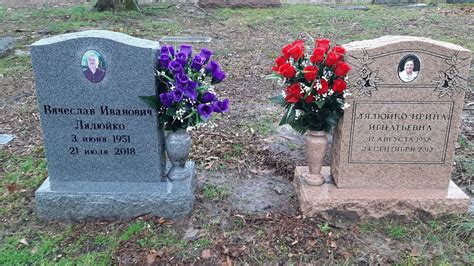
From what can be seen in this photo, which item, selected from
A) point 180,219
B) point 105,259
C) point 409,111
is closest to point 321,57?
point 409,111

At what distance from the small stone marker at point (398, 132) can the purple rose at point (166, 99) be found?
126cm

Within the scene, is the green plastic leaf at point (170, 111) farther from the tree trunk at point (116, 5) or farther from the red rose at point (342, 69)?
the tree trunk at point (116, 5)

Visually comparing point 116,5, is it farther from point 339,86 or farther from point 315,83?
point 339,86

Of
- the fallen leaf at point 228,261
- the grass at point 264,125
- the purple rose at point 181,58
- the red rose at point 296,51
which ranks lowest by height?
the fallen leaf at point 228,261

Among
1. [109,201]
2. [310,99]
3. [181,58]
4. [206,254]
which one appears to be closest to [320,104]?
[310,99]

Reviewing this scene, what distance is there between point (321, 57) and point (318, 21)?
814 centimetres

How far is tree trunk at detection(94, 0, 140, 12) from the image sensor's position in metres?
11.8

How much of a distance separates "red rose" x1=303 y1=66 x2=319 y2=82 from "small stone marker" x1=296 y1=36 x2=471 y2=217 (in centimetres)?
27

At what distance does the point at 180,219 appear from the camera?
326 centimetres

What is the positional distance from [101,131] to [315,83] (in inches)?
65.7

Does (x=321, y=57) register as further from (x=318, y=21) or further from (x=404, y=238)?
(x=318, y=21)

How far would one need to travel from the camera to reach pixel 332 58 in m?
3.01

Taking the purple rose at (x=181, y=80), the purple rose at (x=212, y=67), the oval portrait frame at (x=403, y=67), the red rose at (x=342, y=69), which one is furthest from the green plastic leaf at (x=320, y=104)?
the purple rose at (x=181, y=80)

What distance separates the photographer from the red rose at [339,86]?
3025 mm
